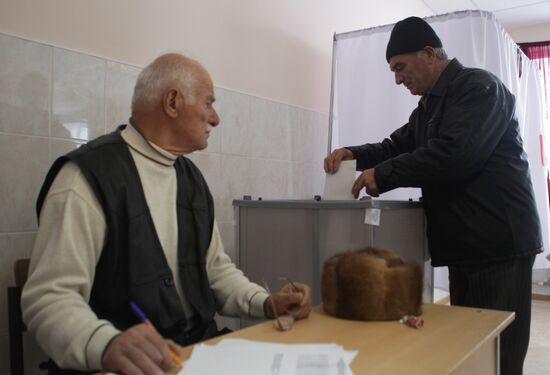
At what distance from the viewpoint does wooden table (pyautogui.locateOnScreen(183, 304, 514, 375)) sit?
2.81 ft

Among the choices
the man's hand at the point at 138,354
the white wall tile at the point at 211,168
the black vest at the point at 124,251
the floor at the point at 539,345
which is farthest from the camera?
the floor at the point at 539,345

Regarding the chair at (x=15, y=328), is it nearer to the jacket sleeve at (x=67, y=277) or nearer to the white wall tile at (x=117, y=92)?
the jacket sleeve at (x=67, y=277)

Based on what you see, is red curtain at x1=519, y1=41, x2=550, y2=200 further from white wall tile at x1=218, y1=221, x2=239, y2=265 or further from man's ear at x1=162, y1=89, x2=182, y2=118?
man's ear at x1=162, y1=89, x2=182, y2=118

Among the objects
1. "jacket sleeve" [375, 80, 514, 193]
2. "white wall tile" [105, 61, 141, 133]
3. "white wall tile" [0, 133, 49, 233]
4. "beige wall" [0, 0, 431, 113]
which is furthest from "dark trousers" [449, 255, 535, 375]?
"white wall tile" [0, 133, 49, 233]

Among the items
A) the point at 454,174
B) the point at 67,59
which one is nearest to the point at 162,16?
the point at 67,59

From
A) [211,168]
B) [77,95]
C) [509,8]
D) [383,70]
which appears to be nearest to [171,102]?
[77,95]

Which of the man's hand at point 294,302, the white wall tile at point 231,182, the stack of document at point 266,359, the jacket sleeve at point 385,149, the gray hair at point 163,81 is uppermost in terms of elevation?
the gray hair at point 163,81

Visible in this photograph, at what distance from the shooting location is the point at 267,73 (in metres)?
2.50

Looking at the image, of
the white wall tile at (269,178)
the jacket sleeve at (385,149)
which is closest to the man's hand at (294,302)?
the jacket sleeve at (385,149)

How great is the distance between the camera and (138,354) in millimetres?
771

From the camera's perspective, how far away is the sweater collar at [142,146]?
1190 millimetres

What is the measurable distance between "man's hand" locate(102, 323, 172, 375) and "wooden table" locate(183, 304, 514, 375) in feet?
0.30

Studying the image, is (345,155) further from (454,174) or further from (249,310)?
(249,310)

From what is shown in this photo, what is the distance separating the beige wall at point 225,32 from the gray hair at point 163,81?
358 millimetres
